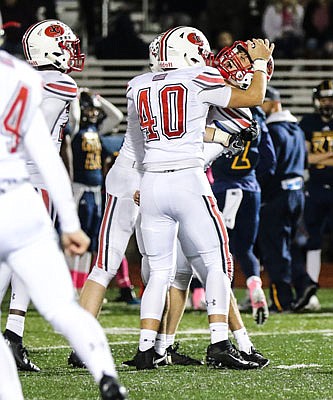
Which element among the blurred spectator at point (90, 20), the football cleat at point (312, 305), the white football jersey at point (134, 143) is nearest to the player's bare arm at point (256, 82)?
the white football jersey at point (134, 143)

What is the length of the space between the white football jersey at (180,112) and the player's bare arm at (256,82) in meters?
0.05

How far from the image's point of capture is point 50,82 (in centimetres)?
559

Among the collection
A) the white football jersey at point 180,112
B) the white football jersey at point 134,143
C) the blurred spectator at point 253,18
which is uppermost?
the white football jersey at point 180,112

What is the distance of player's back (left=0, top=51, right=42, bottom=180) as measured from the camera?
12.7ft

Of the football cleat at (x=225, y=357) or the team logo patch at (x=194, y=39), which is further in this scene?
the team logo patch at (x=194, y=39)

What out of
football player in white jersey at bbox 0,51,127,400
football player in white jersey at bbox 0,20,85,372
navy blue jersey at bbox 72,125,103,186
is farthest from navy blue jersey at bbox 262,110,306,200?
football player in white jersey at bbox 0,51,127,400

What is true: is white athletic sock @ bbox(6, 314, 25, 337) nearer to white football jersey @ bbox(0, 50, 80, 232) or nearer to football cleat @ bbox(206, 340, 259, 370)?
football cleat @ bbox(206, 340, 259, 370)

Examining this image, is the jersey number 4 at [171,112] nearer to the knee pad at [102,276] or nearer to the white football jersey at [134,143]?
the white football jersey at [134,143]

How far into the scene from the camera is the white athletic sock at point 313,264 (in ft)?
30.6

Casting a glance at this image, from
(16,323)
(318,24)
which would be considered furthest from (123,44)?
(16,323)

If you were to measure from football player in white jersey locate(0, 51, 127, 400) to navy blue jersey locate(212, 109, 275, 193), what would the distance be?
13.5 feet

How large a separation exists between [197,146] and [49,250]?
1.79m

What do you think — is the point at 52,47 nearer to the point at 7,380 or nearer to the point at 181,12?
the point at 7,380

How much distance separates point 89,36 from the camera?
14.7m
